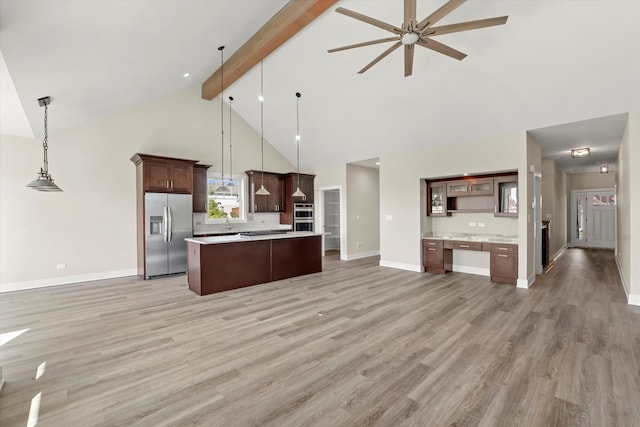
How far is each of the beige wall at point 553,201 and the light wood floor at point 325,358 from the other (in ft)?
12.0

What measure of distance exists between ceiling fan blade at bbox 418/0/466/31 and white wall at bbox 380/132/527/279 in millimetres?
3555

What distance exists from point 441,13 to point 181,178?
5.68 meters

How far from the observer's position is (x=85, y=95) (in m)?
4.67

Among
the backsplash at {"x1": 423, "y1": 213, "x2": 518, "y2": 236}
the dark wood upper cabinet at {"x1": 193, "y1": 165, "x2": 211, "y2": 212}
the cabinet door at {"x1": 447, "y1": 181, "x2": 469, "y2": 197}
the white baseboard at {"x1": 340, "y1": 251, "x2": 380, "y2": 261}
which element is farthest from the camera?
the white baseboard at {"x1": 340, "y1": 251, "x2": 380, "y2": 261}

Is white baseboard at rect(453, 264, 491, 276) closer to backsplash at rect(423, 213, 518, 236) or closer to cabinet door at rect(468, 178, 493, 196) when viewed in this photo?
backsplash at rect(423, 213, 518, 236)

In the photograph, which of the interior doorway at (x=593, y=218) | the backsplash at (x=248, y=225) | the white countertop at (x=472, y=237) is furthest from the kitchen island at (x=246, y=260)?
the interior doorway at (x=593, y=218)

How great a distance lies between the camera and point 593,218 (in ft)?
32.6

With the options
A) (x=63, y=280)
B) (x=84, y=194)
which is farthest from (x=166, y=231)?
(x=63, y=280)

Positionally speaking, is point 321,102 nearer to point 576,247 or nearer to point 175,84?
point 175,84

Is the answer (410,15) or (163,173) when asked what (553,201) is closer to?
(410,15)

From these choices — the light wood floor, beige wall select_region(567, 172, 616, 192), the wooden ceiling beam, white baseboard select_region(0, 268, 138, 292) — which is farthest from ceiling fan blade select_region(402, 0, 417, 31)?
beige wall select_region(567, 172, 616, 192)

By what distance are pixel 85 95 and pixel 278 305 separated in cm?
457

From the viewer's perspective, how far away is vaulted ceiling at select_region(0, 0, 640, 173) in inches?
124

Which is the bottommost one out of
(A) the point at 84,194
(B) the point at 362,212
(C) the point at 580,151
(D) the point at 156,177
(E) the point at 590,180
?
(B) the point at 362,212
